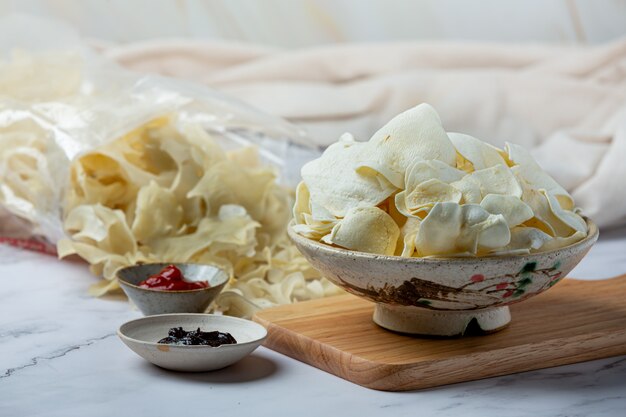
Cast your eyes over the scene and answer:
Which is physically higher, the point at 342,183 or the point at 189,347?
the point at 342,183

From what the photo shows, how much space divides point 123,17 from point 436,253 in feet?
7.00

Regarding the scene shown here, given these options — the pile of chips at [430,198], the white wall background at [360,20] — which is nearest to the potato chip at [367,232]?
the pile of chips at [430,198]

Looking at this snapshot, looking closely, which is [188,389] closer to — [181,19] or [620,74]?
[620,74]

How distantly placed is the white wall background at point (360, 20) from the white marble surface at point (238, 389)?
1.86m

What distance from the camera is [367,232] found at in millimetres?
963

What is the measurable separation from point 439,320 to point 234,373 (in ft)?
0.70

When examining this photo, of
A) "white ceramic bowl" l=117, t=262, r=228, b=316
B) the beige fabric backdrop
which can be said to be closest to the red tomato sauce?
"white ceramic bowl" l=117, t=262, r=228, b=316

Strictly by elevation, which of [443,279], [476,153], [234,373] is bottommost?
[234,373]

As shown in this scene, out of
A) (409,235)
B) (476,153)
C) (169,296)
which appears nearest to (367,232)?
(409,235)

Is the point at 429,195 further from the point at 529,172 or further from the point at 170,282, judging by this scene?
the point at 170,282

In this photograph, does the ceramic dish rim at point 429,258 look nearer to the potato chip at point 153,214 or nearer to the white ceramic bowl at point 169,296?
the white ceramic bowl at point 169,296

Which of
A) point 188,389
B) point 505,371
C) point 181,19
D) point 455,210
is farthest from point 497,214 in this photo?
point 181,19

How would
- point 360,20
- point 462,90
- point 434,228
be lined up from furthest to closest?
point 360,20 → point 462,90 → point 434,228

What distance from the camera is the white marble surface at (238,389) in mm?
899
